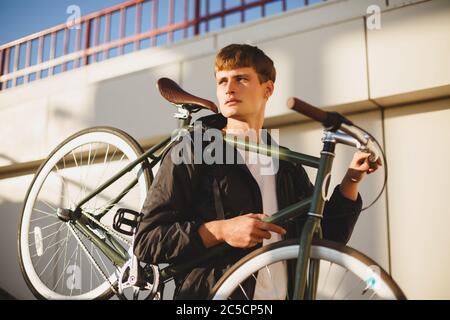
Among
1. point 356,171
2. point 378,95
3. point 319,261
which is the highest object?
point 378,95

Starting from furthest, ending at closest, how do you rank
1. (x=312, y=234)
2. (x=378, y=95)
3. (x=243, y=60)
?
(x=378, y=95), (x=243, y=60), (x=312, y=234)

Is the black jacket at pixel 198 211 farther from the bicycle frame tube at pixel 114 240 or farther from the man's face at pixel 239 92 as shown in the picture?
the bicycle frame tube at pixel 114 240

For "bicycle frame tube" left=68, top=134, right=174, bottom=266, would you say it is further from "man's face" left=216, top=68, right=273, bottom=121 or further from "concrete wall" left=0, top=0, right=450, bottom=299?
"concrete wall" left=0, top=0, right=450, bottom=299

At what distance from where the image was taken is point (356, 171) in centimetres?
123

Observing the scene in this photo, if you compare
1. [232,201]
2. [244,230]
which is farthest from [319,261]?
[232,201]

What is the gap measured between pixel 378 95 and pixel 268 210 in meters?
1.15

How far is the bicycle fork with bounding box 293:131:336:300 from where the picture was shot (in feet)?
3.36

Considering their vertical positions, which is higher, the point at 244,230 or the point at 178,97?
the point at 178,97

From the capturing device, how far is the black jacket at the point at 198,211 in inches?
47.1

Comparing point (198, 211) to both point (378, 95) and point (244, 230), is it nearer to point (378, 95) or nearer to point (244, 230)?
point (244, 230)

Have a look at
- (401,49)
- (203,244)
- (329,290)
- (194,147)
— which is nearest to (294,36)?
(401,49)

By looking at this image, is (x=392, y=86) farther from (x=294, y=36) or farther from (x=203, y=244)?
(x=203, y=244)

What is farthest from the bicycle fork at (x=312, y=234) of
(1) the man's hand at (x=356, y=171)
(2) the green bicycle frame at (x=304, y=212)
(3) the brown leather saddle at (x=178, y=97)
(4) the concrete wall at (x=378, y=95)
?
(4) the concrete wall at (x=378, y=95)

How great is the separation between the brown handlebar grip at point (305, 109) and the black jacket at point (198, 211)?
271 millimetres
